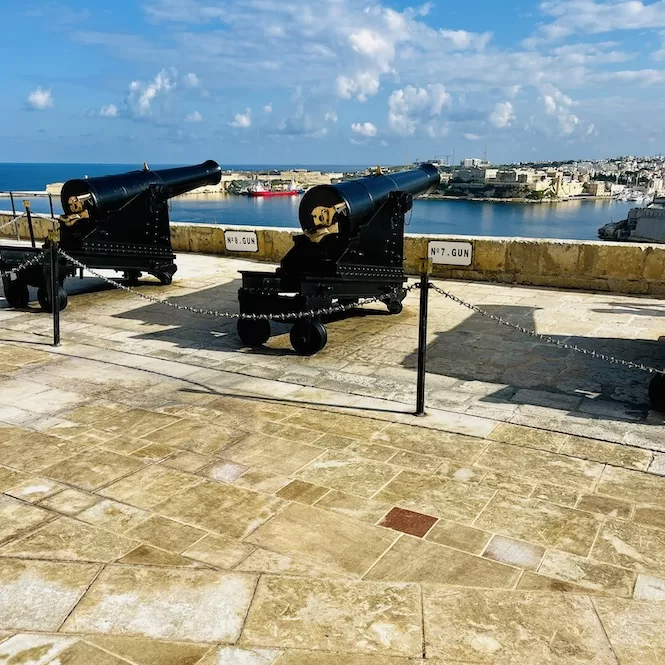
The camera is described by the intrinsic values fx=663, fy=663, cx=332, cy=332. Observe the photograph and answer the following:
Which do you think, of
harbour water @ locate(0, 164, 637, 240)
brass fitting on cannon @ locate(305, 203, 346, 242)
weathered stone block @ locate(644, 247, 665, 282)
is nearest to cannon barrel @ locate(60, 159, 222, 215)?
brass fitting on cannon @ locate(305, 203, 346, 242)

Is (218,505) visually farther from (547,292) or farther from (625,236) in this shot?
(625,236)

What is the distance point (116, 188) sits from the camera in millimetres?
9312

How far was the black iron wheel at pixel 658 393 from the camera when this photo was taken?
482cm

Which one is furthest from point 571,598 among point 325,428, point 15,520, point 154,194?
point 154,194

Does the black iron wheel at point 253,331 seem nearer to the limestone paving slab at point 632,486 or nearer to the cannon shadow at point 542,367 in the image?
the cannon shadow at point 542,367

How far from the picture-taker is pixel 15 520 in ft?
10.8

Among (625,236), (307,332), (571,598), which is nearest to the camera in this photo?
(571,598)

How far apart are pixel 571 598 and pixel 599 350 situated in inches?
163

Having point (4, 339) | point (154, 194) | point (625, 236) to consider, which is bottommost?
point (625, 236)

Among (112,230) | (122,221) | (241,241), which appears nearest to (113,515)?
(112,230)

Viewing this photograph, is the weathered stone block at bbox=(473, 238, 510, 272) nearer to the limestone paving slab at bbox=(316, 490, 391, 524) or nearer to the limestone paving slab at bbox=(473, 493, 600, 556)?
the limestone paving slab at bbox=(473, 493, 600, 556)

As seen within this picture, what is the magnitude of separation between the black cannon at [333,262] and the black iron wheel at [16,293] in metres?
3.57

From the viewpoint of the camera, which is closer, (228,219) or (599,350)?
(599,350)

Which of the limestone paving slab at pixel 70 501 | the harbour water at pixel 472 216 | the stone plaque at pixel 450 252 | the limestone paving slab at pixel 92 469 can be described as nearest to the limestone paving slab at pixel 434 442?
the limestone paving slab at pixel 92 469
